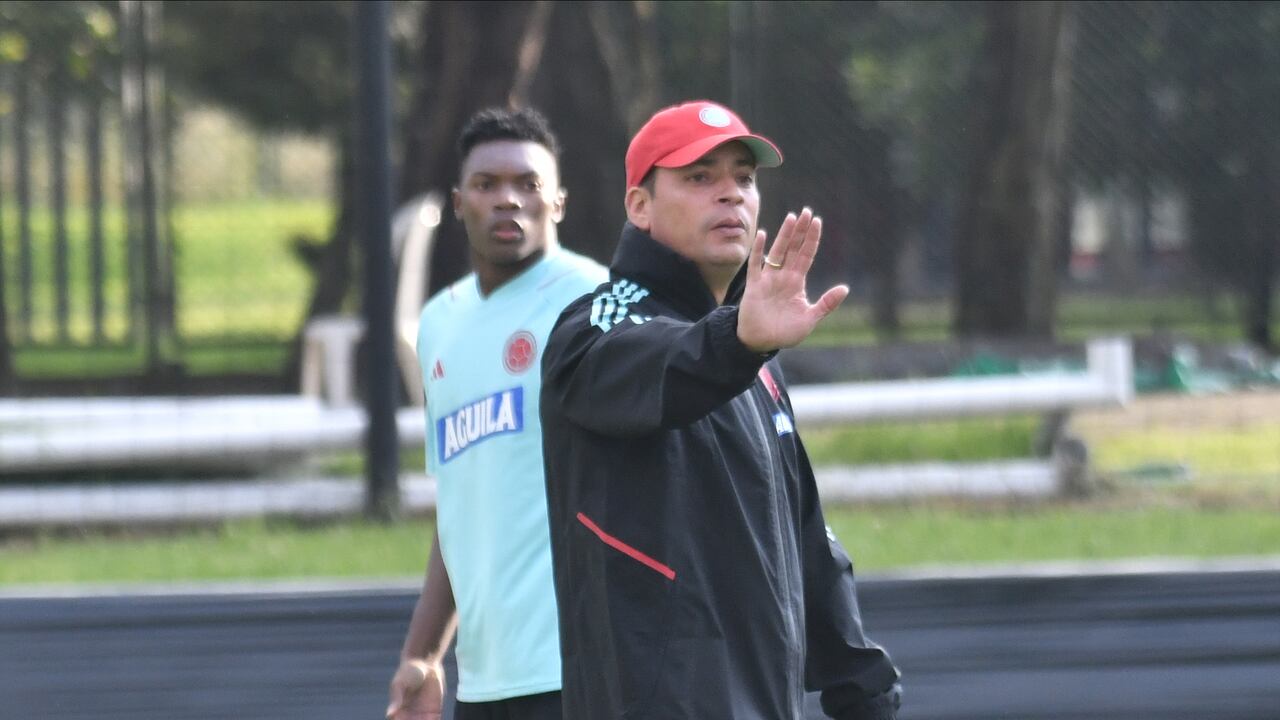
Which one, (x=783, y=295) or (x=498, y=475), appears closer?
(x=783, y=295)

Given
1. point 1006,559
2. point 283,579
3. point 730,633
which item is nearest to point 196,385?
point 283,579

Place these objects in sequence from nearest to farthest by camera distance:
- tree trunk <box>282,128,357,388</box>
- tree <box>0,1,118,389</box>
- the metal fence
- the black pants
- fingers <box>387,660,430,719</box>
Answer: the black pants → fingers <box>387,660,430,719</box> → the metal fence → tree <box>0,1,118,389</box> → tree trunk <box>282,128,357,388</box>

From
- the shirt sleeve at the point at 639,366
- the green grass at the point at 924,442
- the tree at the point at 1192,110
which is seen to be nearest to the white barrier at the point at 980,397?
the green grass at the point at 924,442

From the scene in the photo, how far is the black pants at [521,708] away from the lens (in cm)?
323

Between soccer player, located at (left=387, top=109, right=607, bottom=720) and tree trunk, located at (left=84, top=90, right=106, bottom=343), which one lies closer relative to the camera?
soccer player, located at (left=387, top=109, right=607, bottom=720)

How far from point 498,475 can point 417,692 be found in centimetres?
45

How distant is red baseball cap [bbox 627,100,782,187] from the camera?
7.77 feet

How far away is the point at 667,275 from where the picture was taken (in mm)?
2402

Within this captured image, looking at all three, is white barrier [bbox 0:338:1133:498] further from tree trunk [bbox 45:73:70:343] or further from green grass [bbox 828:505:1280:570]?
tree trunk [bbox 45:73:70:343]

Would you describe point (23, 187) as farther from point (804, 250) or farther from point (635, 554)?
point (804, 250)

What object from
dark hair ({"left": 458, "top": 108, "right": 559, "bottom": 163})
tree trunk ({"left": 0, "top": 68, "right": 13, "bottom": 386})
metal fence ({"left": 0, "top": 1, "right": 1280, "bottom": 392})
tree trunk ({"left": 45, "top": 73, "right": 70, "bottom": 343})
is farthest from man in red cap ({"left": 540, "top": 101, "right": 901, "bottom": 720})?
tree trunk ({"left": 0, "top": 68, "right": 13, "bottom": 386})

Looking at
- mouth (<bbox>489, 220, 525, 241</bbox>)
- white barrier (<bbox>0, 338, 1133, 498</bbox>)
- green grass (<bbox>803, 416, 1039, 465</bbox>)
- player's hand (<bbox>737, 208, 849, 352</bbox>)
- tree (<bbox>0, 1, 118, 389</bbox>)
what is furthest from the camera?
tree (<bbox>0, 1, 118, 389</bbox>)

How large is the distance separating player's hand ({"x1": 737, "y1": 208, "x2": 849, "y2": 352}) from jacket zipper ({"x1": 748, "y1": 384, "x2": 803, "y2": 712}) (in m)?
0.30

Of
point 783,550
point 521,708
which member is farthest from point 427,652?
point 783,550
